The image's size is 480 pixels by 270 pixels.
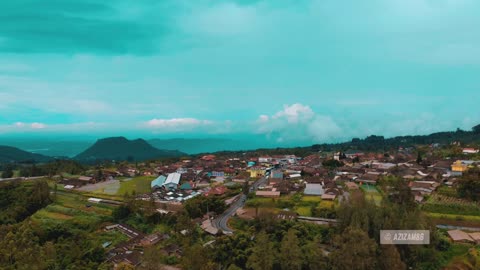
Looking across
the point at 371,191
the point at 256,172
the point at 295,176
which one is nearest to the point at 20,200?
the point at 256,172

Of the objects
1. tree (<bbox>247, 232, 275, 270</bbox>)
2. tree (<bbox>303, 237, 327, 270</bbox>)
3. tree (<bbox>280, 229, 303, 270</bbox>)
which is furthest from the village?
tree (<bbox>280, 229, 303, 270</bbox>)

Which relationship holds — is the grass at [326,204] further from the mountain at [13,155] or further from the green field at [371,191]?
the mountain at [13,155]

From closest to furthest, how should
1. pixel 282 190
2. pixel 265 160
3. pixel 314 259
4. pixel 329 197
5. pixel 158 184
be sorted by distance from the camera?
1. pixel 314 259
2. pixel 329 197
3. pixel 282 190
4. pixel 158 184
5. pixel 265 160

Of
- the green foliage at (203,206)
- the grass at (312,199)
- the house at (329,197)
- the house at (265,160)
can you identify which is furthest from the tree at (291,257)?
the house at (265,160)

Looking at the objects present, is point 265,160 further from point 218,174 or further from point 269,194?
point 269,194

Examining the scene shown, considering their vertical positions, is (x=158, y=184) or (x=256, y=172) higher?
(x=256, y=172)

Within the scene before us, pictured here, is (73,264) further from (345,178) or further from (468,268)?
(345,178)

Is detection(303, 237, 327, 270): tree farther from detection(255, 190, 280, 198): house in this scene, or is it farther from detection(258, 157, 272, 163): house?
detection(258, 157, 272, 163): house

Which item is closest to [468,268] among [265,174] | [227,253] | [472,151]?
[227,253]
